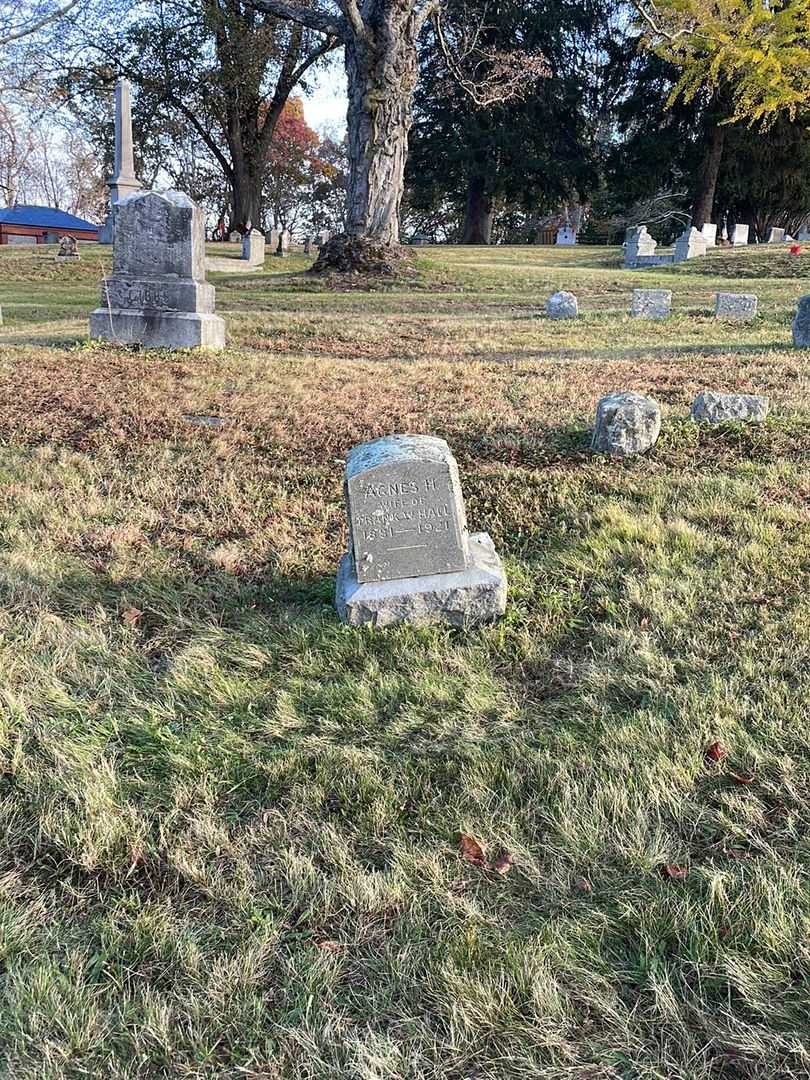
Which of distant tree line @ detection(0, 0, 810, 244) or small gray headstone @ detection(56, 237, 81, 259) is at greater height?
distant tree line @ detection(0, 0, 810, 244)

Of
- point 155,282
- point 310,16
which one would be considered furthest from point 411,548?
point 310,16

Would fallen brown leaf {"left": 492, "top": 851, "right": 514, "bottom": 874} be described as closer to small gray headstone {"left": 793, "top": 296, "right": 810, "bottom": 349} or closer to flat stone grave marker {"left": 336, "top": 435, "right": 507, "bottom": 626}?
flat stone grave marker {"left": 336, "top": 435, "right": 507, "bottom": 626}

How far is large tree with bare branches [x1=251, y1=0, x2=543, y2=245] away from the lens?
15.7 metres

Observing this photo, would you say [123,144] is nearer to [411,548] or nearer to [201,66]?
[201,66]

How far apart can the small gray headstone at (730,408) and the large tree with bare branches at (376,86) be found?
1324 cm

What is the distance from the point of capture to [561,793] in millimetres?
2385

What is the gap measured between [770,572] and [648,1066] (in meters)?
2.62

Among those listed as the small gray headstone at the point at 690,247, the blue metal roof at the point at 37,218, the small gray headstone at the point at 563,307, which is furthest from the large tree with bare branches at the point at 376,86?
the blue metal roof at the point at 37,218

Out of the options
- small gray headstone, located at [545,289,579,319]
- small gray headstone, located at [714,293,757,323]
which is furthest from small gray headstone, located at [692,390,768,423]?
small gray headstone, located at [714,293,757,323]

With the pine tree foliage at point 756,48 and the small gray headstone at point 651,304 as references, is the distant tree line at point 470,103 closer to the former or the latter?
the pine tree foliage at point 756,48

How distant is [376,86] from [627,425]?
1415cm

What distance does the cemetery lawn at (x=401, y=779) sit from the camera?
1729 mm

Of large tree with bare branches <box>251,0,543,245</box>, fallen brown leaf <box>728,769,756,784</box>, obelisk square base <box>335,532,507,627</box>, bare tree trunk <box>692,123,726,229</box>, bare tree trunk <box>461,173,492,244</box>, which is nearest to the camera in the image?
fallen brown leaf <box>728,769,756,784</box>

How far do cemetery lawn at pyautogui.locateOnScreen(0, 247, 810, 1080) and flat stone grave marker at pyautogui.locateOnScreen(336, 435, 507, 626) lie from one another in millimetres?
134
